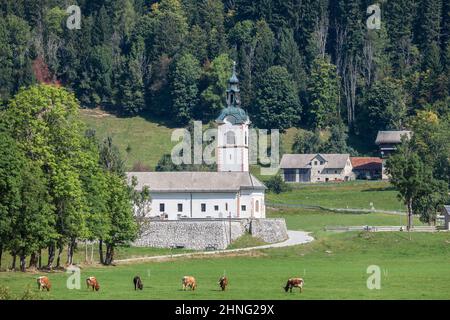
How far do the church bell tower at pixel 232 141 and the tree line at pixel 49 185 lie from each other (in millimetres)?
37672

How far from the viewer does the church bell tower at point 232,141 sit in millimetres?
→ 139375

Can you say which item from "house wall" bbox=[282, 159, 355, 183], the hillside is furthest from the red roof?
the hillside

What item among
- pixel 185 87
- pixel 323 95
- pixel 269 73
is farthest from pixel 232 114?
pixel 323 95

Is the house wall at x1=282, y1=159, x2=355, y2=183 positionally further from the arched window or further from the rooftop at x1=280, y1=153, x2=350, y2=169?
the arched window

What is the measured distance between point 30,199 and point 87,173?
9703 millimetres

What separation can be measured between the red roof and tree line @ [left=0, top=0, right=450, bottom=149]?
782cm

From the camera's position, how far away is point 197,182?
5108 inches

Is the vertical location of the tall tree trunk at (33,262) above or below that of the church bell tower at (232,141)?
below

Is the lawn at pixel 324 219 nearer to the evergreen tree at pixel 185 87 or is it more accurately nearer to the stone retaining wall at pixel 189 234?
the stone retaining wall at pixel 189 234

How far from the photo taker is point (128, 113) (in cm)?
18512

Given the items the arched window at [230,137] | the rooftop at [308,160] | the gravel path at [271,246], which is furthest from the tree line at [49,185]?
the rooftop at [308,160]

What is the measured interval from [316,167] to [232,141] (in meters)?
31.0

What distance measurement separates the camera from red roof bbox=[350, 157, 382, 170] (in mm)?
169625

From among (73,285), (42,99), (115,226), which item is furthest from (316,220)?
(73,285)
